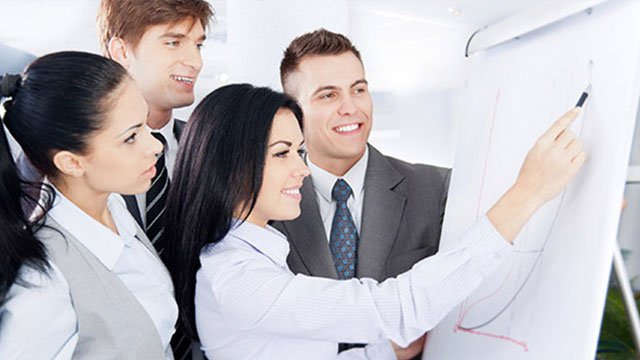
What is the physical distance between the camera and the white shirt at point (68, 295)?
106 centimetres

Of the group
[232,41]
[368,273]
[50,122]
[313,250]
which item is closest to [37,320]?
[50,122]

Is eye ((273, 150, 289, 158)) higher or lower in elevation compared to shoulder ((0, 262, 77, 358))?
higher

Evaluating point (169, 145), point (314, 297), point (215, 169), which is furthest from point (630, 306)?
point (169, 145)

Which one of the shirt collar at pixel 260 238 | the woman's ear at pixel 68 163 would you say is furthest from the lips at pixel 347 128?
the woman's ear at pixel 68 163

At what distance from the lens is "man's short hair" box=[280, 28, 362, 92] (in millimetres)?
1917

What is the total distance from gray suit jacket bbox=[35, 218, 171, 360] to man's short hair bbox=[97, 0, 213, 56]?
3.00 feet

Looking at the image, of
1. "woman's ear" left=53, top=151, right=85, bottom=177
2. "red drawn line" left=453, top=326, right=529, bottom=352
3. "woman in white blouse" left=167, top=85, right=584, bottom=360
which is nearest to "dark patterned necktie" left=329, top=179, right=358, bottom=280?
"woman in white blouse" left=167, top=85, right=584, bottom=360

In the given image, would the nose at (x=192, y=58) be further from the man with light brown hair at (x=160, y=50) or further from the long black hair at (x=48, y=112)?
the long black hair at (x=48, y=112)

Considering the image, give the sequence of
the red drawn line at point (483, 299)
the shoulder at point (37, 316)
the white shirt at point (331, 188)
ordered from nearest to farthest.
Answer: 1. the shoulder at point (37, 316)
2. the red drawn line at point (483, 299)
3. the white shirt at point (331, 188)

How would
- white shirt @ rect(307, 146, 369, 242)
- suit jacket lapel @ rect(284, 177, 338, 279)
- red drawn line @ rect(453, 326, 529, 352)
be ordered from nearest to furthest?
red drawn line @ rect(453, 326, 529, 352) → suit jacket lapel @ rect(284, 177, 338, 279) → white shirt @ rect(307, 146, 369, 242)

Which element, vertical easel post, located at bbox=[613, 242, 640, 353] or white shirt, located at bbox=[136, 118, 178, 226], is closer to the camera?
vertical easel post, located at bbox=[613, 242, 640, 353]

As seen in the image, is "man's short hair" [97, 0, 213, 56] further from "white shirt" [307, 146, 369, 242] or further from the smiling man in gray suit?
"white shirt" [307, 146, 369, 242]

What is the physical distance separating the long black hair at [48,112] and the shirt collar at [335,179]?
0.74m

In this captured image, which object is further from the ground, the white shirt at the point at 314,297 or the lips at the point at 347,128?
the lips at the point at 347,128
